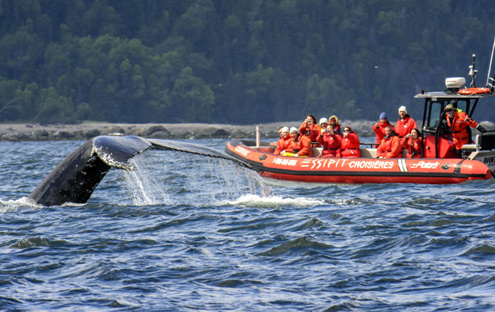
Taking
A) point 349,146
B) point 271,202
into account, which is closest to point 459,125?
point 349,146

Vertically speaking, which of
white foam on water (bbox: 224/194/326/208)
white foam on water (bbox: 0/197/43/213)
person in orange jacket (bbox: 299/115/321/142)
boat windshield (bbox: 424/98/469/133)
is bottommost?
white foam on water (bbox: 224/194/326/208)

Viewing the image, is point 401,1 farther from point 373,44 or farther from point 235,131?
point 235,131

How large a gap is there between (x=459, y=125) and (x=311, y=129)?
4.13m

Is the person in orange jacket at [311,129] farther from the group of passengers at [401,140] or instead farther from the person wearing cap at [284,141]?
the group of passengers at [401,140]

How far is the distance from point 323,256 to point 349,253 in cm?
38

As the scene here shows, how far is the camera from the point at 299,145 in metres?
20.9

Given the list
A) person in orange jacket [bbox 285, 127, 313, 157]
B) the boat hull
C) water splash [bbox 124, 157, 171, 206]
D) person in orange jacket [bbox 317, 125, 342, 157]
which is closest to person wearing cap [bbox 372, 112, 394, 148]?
person in orange jacket [bbox 317, 125, 342, 157]

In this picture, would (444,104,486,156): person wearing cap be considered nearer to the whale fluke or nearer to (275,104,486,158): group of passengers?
(275,104,486,158): group of passengers

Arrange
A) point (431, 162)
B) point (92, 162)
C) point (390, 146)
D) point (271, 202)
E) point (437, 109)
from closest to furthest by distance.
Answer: point (92, 162) < point (271, 202) < point (431, 162) < point (437, 109) < point (390, 146)

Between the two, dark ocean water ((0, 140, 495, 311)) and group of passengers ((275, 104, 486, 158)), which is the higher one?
group of passengers ((275, 104, 486, 158))

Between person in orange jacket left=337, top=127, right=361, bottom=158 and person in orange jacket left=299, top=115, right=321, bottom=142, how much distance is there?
912 mm

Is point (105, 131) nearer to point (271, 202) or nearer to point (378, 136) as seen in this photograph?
point (378, 136)

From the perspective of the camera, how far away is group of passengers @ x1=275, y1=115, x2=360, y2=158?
2044cm

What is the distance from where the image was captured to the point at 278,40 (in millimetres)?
104250
